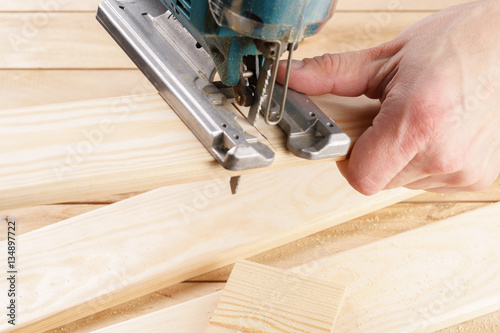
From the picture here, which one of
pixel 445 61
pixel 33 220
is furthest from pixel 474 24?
pixel 33 220

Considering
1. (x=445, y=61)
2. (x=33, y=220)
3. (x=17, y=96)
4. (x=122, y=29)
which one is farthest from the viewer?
(x=17, y=96)

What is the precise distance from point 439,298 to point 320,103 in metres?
0.58

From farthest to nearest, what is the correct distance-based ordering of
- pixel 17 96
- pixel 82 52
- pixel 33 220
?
pixel 82 52 < pixel 17 96 < pixel 33 220

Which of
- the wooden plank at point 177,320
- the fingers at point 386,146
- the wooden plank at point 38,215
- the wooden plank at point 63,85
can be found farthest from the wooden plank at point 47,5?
the fingers at point 386,146

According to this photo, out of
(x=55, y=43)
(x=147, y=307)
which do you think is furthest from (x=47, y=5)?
(x=147, y=307)

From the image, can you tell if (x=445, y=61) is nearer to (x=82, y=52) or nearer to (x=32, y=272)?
(x=32, y=272)

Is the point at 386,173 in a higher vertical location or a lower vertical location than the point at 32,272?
higher

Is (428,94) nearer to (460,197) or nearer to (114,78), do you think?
(460,197)

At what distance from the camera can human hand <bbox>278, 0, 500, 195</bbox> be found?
1.24 m

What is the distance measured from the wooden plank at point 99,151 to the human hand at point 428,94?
0.16 m

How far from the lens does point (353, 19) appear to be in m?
2.33

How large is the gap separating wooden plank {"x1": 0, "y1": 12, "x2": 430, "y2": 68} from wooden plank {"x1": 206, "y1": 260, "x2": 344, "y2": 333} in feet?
3.10

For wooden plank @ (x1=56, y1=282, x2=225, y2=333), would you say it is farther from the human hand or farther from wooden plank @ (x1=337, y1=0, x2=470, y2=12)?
wooden plank @ (x1=337, y1=0, x2=470, y2=12)

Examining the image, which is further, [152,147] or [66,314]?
[66,314]
